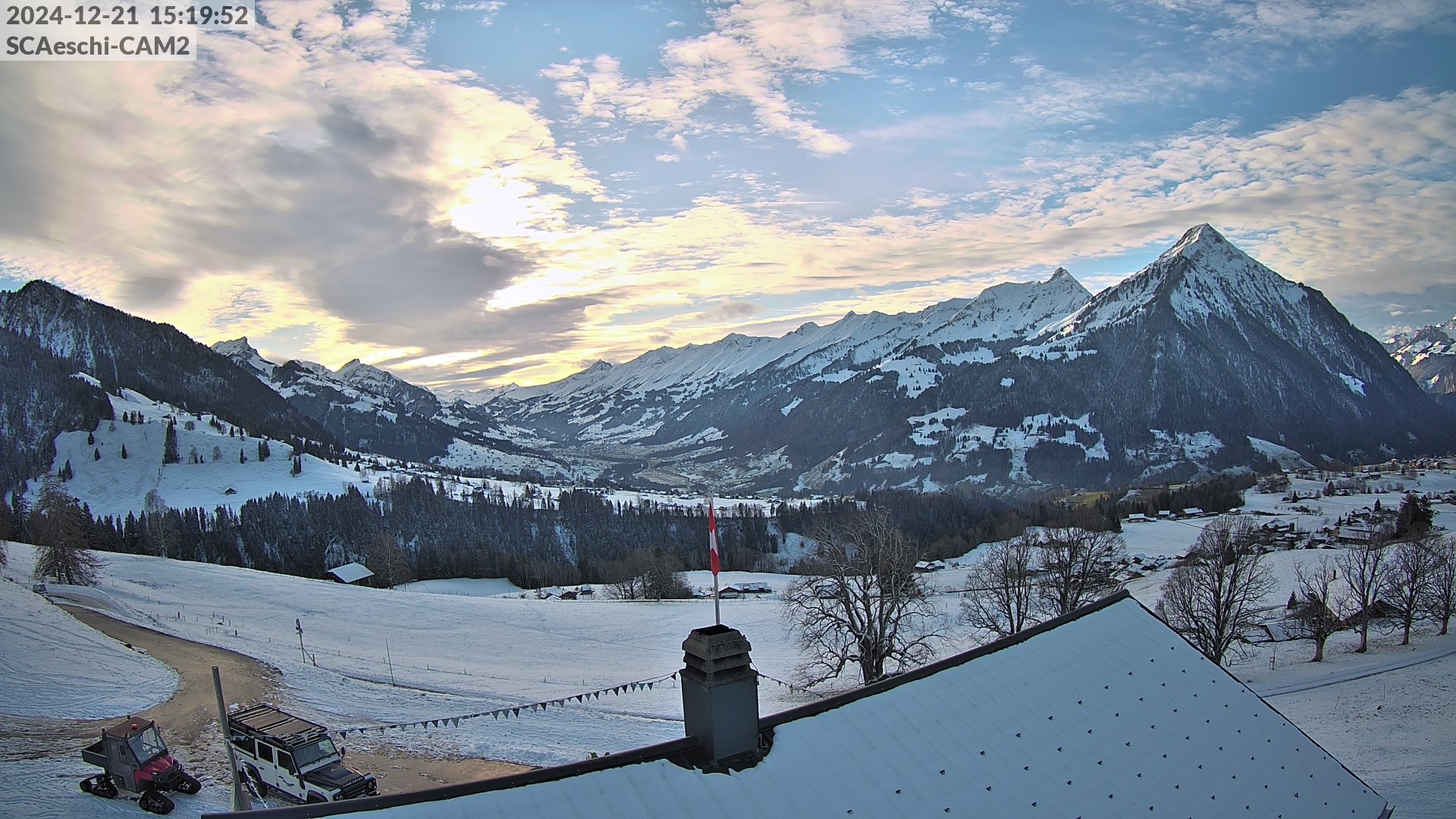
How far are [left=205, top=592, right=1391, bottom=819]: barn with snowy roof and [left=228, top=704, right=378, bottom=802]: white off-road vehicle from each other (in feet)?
44.2

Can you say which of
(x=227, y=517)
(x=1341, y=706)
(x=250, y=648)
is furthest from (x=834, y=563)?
(x=227, y=517)

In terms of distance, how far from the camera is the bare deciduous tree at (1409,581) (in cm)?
5162

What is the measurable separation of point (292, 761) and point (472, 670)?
24.9m

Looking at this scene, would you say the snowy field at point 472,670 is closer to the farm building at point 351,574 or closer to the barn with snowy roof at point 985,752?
the barn with snowy roof at point 985,752

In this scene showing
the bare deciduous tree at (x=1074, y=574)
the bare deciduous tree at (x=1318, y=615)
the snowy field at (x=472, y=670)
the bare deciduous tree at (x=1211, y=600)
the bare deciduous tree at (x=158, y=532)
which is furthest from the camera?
the bare deciduous tree at (x=158, y=532)

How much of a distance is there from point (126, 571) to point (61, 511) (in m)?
7.32

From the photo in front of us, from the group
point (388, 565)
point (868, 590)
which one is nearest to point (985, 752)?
point (868, 590)

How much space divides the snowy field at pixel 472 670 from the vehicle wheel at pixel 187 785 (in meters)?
0.29

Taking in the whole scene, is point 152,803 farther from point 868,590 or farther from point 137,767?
point 868,590

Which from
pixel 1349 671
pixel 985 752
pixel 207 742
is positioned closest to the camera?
pixel 985 752

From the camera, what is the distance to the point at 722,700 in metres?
13.5

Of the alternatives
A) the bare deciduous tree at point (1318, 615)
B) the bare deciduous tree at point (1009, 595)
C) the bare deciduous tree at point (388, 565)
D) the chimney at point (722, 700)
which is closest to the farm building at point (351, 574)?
the bare deciduous tree at point (388, 565)

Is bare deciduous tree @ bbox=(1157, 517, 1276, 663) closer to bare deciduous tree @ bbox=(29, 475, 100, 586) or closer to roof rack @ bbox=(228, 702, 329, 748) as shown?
roof rack @ bbox=(228, 702, 329, 748)

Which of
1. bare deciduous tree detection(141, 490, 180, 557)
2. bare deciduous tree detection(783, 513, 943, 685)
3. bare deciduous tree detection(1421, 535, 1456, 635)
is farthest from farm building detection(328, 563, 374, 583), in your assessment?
bare deciduous tree detection(1421, 535, 1456, 635)
